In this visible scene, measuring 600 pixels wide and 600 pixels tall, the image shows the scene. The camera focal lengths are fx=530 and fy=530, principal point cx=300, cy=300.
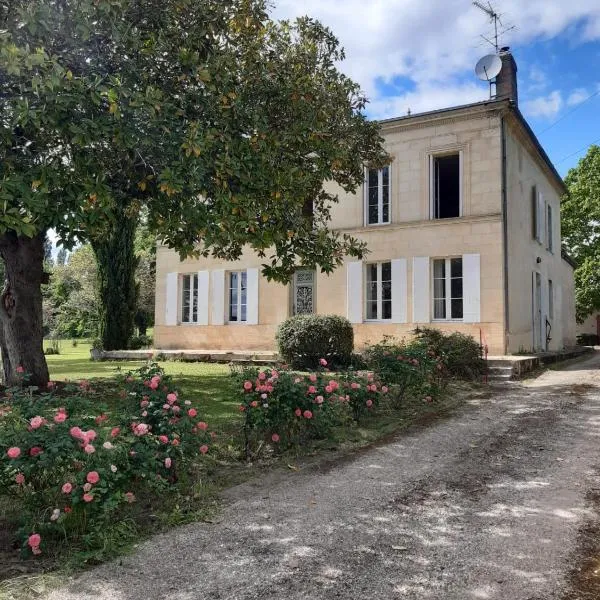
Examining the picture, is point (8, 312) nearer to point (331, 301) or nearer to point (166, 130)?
point (166, 130)

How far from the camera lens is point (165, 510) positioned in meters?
3.33

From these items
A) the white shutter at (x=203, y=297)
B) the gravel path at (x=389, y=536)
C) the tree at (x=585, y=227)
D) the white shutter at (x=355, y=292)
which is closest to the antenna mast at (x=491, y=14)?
the white shutter at (x=355, y=292)

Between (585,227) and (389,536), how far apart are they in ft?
88.0

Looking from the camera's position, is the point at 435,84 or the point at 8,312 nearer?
the point at 8,312

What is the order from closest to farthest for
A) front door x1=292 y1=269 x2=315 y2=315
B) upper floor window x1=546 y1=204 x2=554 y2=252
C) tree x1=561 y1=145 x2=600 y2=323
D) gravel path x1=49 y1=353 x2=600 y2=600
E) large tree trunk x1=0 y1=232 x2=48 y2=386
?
1. gravel path x1=49 y1=353 x2=600 y2=600
2. large tree trunk x1=0 y1=232 x2=48 y2=386
3. front door x1=292 y1=269 x2=315 y2=315
4. upper floor window x1=546 y1=204 x2=554 y2=252
5. tree x1=561 y1=145 x2=600 y2=323

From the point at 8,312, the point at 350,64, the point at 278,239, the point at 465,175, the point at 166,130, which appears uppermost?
the point at 350,64

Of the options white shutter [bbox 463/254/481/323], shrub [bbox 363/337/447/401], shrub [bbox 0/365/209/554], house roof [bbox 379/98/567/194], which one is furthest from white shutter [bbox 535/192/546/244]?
shrub [bbox 0/365/209/554]

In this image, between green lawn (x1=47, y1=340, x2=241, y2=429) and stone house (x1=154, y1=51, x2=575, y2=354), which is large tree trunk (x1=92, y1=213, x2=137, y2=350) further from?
green lawn (x1=47, y1=340, x2=241, y2=429)

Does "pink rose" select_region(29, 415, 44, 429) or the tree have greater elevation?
the tree

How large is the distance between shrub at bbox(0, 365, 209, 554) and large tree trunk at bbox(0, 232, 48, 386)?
4.76m

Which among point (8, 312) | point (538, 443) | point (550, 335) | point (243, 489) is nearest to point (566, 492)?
point (538, 443)

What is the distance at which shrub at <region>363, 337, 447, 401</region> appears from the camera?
6.75 m

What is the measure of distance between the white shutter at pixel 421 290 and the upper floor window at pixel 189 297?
7.14m

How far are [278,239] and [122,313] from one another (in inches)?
514
